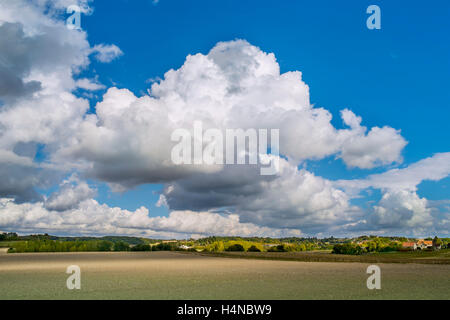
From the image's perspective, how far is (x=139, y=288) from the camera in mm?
39406

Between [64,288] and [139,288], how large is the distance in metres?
8.23
